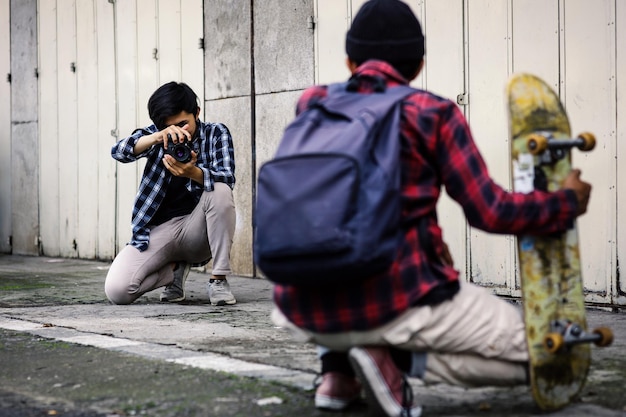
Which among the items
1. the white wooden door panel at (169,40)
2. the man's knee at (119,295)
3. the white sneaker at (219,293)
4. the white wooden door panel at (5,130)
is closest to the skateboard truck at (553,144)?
the white sneaker at (219,293)

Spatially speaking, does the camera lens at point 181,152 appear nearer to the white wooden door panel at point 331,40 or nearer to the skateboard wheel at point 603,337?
the white wooden door panel at point 331,40

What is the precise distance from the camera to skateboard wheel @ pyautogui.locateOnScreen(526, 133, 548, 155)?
9.70ft

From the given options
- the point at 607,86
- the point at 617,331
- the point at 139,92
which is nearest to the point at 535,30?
the point at 607,86

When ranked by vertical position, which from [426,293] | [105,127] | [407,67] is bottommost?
[426,293]

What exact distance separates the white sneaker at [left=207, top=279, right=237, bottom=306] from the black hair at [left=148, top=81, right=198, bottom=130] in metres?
0.90

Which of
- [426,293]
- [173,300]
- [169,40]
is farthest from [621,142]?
[169,40]

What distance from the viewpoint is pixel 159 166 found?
594 centimetres

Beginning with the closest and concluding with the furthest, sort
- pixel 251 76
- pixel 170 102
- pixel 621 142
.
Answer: pixel 621 142 → pixel 170 102 → pixel 251 76

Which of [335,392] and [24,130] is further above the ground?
[24,130]

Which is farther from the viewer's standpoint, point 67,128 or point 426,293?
point 67,128

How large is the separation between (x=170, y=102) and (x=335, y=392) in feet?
9.94

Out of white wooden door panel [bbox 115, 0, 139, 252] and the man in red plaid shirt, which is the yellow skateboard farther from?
white wooden door panel [bbox 115, 0, 139, 252]

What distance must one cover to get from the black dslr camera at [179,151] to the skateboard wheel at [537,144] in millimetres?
2981

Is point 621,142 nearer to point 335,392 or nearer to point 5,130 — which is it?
point 335,392
